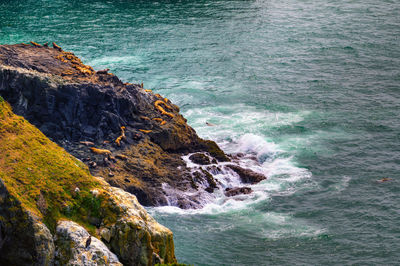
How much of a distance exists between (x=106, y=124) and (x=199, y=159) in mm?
10134

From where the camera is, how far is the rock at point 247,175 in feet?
165

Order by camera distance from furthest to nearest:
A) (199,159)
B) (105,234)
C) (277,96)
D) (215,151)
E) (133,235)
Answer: (277,96) → (215,151) → (199,159) → (133,235) → (105,234)

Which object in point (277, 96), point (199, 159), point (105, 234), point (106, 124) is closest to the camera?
point (105, 234)

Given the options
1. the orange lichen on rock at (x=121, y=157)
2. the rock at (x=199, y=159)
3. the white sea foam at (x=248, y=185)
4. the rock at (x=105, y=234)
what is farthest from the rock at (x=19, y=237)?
the rock at (x=199, y=159)

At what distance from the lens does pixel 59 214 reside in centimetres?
2492

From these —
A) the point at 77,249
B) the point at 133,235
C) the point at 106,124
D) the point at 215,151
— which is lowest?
the point at 215,151

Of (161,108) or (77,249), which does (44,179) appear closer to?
(77,249)

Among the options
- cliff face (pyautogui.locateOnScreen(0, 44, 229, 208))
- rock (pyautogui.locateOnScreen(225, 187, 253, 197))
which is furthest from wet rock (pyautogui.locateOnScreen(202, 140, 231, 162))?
rock (pyautogui.locateOnScreen(225, 187, 253, 197))

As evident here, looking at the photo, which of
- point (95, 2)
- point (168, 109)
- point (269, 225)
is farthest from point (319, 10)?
point (269, 225)

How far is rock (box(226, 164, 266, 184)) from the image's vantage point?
50375 millimetres

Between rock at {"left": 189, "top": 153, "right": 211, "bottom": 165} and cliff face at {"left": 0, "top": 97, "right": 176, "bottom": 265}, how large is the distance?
22298 millimetres

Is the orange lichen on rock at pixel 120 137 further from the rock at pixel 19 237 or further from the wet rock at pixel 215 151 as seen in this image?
the rock at pixel 19 237

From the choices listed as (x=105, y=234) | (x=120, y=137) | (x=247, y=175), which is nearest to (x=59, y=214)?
(x=105, y=234)

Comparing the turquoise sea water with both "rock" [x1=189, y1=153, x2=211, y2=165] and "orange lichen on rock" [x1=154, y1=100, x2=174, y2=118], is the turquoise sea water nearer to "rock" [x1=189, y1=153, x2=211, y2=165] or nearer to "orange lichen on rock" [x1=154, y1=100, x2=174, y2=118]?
"rock" [x1=189, y1=153, x2=211, y2=165]
